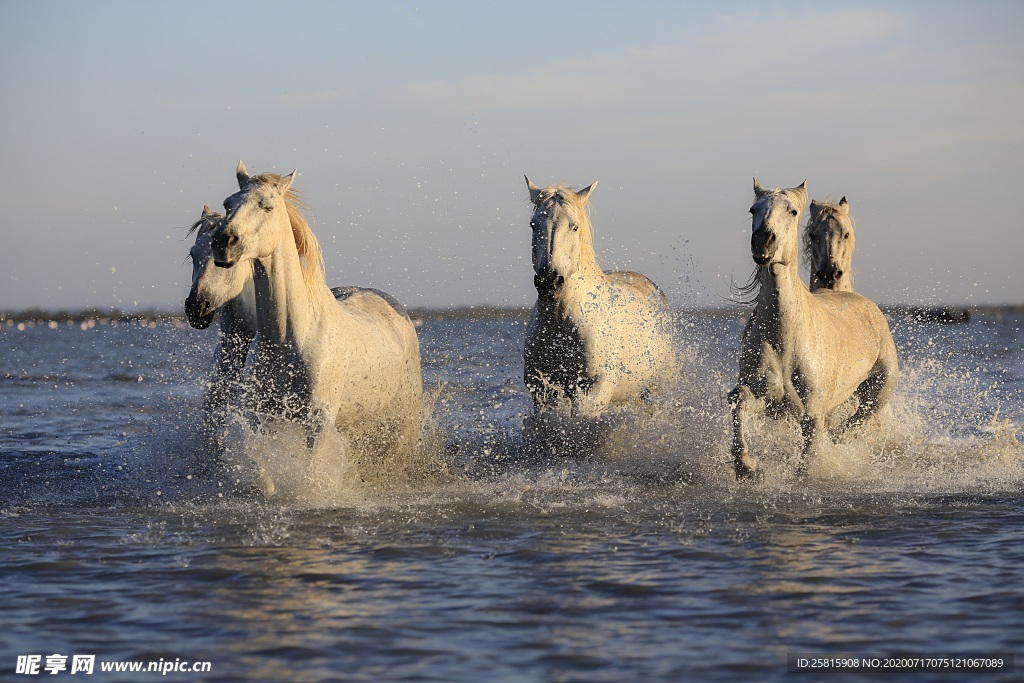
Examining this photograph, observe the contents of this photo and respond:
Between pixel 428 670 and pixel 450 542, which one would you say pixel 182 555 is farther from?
pixel 428 670

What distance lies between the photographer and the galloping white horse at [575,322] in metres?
8.15

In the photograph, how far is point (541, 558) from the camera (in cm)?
594

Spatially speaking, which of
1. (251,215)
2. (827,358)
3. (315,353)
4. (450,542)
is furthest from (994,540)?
(251,215)

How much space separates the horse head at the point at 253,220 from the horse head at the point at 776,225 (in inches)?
119

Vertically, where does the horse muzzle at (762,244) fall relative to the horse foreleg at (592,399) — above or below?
above

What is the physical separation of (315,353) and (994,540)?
4.13m

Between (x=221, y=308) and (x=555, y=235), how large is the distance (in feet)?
8.44

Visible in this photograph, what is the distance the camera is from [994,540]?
6.21 metres

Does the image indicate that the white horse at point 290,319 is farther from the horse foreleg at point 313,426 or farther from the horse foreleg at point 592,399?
the horse foreleg at point 592,399

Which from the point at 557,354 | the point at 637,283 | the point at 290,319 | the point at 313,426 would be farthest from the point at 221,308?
the point at 637,283

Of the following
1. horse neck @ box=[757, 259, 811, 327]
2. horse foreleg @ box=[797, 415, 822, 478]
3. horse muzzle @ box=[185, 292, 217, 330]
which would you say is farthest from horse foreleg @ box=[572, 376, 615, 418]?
horse muzzle @ box=[185, 292, 217, 330]

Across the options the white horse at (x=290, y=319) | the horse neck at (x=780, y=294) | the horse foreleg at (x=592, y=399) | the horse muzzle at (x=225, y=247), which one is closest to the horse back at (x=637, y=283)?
the horse foreleg at (x=592, y=399)

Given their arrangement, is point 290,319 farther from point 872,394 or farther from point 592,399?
point 872,394

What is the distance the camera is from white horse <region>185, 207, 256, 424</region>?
7648 millimetres
